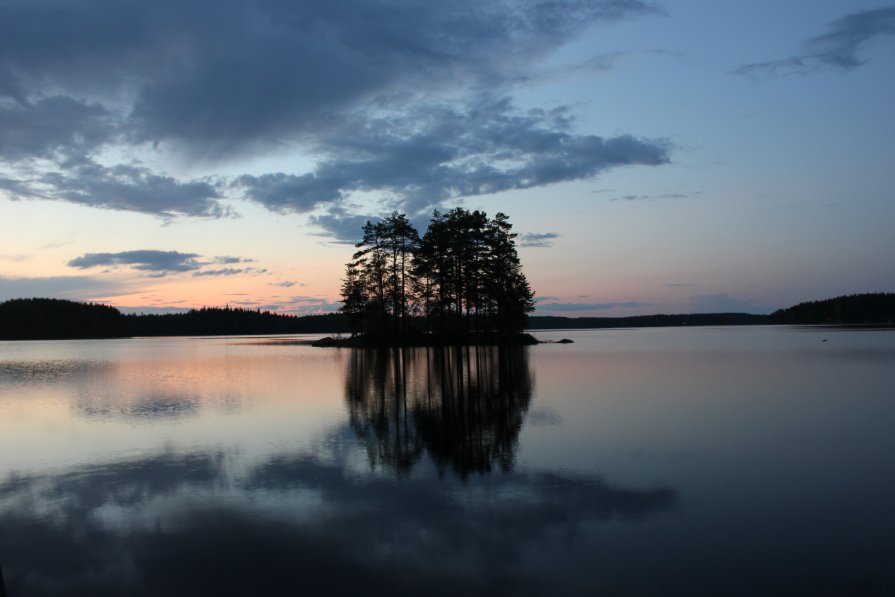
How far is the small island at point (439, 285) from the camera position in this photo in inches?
3243

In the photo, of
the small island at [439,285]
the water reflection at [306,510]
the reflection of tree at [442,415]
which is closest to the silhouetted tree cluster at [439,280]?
the small island at [439,285]

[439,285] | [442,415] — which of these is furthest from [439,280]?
[442,415]

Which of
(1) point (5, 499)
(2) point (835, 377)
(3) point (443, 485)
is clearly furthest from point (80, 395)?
(2) point (835, 377)

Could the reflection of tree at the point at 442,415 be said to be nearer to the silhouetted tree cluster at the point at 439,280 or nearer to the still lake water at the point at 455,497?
the still lake water at the point at 455,497

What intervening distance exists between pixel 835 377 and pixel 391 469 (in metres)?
33.8

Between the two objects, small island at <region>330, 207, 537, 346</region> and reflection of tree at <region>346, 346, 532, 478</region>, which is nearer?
reflection of tree at <region>346, 346, 532, 478</region>

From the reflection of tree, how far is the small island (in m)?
40.1

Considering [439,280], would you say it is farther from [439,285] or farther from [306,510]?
[306,510]

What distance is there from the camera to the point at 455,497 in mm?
12188

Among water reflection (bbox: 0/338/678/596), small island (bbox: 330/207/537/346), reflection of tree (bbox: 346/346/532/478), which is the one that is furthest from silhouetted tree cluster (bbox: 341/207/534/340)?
water reflection (bbox: 0/338/678/596)

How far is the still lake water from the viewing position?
27.8 feet

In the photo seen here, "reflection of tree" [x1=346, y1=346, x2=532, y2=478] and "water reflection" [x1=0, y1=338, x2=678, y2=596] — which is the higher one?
"water reflection" [x1=0, y1=338, x2=678, y2=596]

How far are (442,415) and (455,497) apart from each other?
11.3m

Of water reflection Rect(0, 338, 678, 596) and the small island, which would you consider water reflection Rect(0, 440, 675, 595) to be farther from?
the small island
